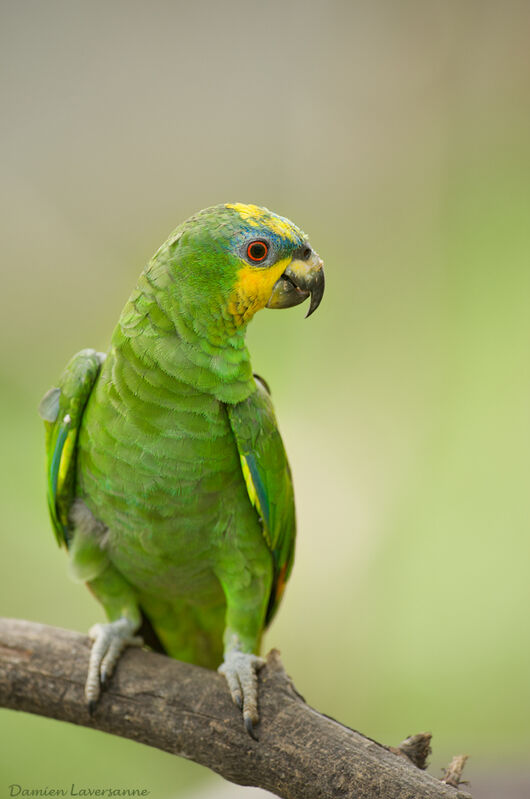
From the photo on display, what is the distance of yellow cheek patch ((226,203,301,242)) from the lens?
56.4 inches

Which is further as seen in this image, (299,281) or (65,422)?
(65,422)

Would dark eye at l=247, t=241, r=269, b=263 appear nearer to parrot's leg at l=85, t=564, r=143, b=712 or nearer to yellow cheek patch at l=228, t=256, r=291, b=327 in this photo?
yellow cheek patch at l=228, t=256, r=291, b=327

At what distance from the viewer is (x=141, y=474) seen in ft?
5.02

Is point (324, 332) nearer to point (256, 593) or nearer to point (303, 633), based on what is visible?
point (303, 633)

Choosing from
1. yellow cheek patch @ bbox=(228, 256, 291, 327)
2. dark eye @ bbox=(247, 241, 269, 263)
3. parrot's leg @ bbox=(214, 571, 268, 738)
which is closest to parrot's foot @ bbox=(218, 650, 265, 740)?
parrot's leg @ bbox=(214, 571, 268, 738)

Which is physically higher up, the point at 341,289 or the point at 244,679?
the point at 341,289

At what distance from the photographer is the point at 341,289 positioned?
131 inches

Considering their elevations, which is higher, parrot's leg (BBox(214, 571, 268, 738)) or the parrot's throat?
the parrot's throat

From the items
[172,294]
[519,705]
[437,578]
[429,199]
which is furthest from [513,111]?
[519,705]

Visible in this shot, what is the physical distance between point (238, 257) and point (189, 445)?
1.38ft

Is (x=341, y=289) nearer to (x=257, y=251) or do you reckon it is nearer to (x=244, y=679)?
(x=257, y=251)

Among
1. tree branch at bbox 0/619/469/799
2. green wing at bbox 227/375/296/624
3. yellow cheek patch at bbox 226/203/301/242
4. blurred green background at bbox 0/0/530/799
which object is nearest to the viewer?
tree branch at bbox 0/619/469/799
